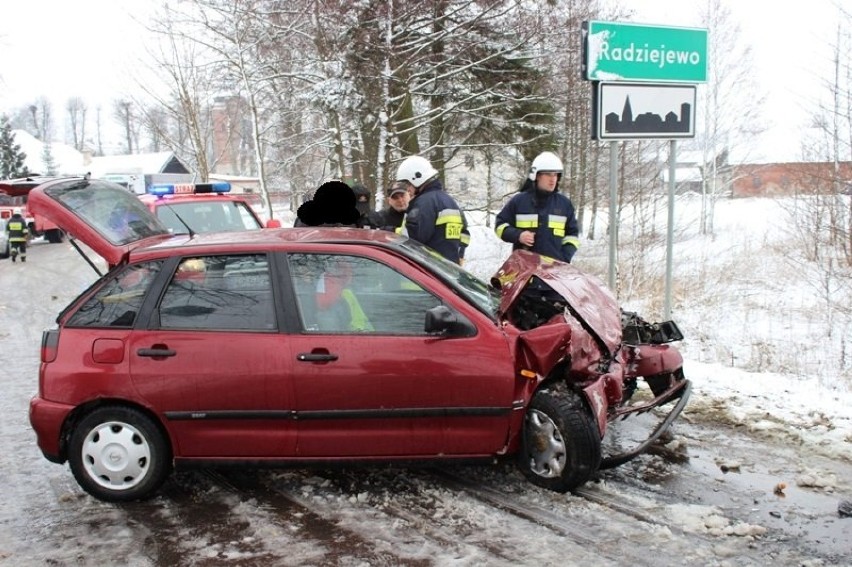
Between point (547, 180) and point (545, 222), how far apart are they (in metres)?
0.39

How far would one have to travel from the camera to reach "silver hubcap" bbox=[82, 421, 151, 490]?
13.4 feet

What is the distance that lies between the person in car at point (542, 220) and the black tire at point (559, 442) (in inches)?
102

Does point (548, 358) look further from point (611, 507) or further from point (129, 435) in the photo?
point (129, 435)

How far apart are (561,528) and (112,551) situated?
2.31m

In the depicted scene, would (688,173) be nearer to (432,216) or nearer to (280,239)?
(432,216)

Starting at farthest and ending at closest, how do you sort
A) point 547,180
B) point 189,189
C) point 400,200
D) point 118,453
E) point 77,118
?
point 77,118 → point 189,189 → point 400,200 → point 547,180 → point 118,453

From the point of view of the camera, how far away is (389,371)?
392 cm

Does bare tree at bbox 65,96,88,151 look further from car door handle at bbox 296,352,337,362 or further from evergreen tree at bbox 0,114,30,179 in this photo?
car door handle at bbox 296,352,337,362

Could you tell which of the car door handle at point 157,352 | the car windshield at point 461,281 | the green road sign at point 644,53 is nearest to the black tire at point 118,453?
the car door handle at point 157,352

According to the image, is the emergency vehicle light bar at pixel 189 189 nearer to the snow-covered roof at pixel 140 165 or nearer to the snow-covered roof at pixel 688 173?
the snow-covered roof at pixel 688 173

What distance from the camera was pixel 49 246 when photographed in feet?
80.6

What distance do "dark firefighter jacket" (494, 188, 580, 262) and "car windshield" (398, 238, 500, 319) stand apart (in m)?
1.71

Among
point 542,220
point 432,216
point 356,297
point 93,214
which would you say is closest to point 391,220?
point 432,216

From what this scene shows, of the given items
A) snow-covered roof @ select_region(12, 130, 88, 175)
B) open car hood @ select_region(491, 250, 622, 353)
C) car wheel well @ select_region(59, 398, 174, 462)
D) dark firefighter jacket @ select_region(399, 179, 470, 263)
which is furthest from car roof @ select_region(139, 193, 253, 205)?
snow-covered roof @ select_region(12, 130, 88, 175)
